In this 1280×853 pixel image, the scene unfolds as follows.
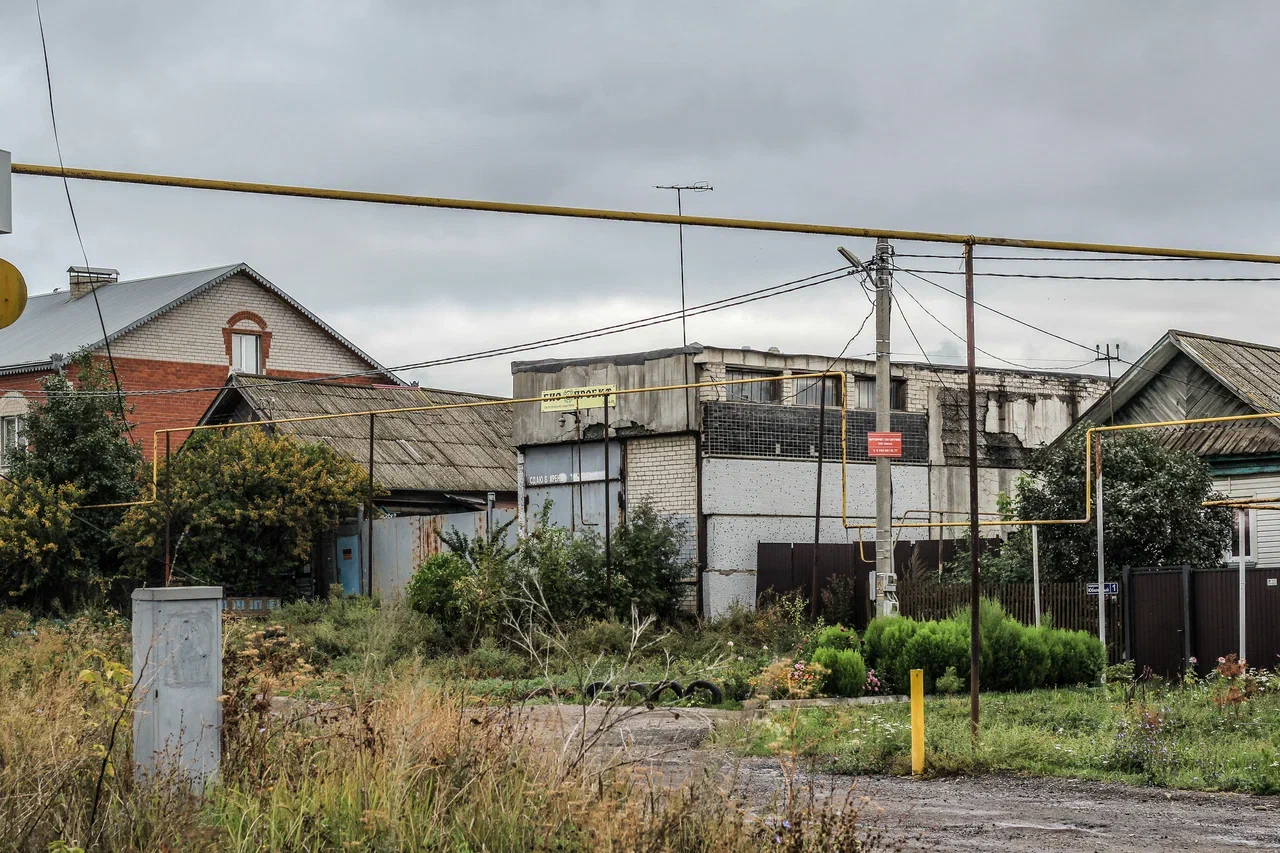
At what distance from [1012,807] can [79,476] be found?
1007 inches

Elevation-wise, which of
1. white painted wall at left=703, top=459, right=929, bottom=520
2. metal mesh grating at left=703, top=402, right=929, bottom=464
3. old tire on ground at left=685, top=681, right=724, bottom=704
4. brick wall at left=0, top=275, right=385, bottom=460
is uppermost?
brick wall at left=0, top=275, right=385, bottom=460

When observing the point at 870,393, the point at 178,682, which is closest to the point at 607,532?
the point at 870,393

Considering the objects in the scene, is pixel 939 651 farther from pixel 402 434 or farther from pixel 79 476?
pixel 402 434

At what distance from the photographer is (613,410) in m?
27.4

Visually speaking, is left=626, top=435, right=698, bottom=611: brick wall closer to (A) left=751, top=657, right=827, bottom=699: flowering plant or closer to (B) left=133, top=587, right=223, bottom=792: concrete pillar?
(A) left=751, top=657, right=827, bottom=699: flowering plant

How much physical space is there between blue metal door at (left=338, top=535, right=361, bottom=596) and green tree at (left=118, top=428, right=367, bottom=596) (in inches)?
35.1

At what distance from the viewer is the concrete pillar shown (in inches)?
325

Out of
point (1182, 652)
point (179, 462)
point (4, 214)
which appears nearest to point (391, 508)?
point (179, 462)

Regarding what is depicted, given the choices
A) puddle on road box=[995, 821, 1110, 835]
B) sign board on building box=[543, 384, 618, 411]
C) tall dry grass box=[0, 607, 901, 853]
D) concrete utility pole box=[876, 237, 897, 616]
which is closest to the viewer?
tall dry grass box=[0, 607, 901, 853]

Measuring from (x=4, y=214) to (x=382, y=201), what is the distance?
134 inches

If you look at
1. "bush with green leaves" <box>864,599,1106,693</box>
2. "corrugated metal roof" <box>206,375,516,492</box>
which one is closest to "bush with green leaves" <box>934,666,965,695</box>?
"bush with green leaves" <box>864,599,1106,693</box>

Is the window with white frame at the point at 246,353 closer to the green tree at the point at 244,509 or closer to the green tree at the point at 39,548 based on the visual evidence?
the green tree at the point at 244,509

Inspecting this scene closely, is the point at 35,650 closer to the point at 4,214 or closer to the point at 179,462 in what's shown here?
the point at 4,214

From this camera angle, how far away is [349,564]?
3250cm
